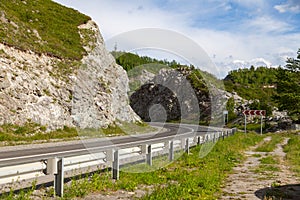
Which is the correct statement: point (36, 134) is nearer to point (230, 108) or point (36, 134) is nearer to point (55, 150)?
point (55, 150)

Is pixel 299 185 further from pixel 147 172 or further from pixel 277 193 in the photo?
pixel 147 172

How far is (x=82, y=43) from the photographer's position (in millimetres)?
43594

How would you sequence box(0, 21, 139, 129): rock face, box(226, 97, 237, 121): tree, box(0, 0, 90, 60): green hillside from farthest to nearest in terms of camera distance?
box(226, 97, 237, 121): tree → box(0, 0, 90, 60): green hillside → box(0, 21, 139, 129): rock face

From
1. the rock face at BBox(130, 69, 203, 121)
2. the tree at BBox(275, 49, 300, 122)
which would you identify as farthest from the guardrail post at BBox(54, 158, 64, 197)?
the rock face at BBox(130, 69, 203, 121)

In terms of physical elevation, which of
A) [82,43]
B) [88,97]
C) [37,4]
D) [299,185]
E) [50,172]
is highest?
[37,4]

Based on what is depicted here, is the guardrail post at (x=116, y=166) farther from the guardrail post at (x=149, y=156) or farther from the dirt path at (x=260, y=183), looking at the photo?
the dirt path at (x=260, y=183)

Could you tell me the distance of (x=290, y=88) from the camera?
6281 centimetres

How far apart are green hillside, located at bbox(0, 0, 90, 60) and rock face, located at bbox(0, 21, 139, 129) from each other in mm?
1425

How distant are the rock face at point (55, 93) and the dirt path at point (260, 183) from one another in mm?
17118

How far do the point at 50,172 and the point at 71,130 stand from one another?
22328mm

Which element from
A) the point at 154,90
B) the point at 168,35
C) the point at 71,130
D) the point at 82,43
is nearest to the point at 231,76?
the point at 154,90

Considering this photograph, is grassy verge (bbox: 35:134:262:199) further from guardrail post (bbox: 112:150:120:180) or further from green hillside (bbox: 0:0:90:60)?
green hillside (bbox: 0:0:90:60)

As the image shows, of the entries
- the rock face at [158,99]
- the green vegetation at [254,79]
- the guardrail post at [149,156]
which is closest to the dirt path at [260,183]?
the guardrail post at [149,156]

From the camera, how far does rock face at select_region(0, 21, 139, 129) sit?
2692cm
